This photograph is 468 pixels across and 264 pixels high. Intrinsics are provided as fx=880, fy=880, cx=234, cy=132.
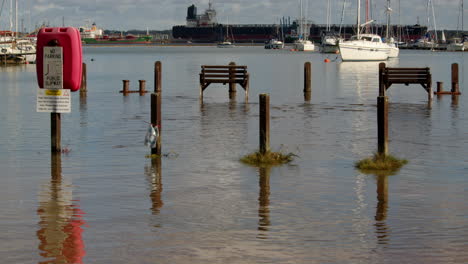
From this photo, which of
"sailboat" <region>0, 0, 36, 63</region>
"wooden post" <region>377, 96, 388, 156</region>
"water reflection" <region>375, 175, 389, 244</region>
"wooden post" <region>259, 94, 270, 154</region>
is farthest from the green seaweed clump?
"sailboat" <region>0, 0, 36, 63</region>

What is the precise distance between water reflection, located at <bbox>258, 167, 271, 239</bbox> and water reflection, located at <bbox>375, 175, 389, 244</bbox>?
1.52m

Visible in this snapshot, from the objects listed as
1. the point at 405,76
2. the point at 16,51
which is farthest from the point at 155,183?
the point at 16,51

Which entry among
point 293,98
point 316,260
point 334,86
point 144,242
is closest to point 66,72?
point 144,242

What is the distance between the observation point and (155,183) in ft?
53.1

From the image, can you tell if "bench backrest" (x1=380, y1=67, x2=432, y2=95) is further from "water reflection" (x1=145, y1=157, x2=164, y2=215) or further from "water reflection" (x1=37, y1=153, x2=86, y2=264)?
"water reflection" (x1=37, y1=153, x2=86, y2=264)

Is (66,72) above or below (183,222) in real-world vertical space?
above

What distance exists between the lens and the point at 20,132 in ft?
85.1

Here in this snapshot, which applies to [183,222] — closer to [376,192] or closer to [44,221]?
[44,221]

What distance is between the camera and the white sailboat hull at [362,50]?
10112 cm

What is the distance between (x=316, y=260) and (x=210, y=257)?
1.27m

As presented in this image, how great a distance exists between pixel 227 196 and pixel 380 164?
14.0ft

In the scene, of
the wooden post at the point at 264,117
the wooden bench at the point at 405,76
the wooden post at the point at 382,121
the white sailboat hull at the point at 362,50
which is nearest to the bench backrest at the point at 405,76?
the wooden bench at the point at 405,76

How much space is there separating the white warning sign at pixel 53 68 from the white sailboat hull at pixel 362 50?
85444 mm

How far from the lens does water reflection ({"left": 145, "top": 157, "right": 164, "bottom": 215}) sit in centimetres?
1391
